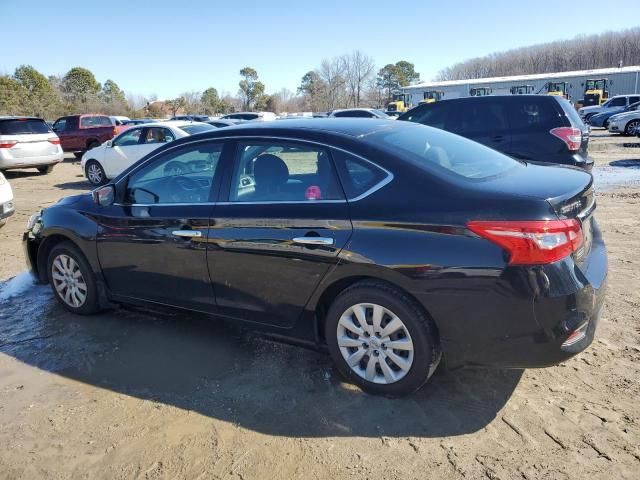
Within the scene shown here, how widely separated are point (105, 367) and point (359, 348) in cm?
194

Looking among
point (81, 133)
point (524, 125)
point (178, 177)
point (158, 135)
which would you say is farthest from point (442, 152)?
point (81, 133)

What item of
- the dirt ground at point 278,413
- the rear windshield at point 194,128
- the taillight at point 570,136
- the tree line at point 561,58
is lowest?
the dirt ground at point 278,413

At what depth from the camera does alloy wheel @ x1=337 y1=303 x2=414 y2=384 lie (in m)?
2.98

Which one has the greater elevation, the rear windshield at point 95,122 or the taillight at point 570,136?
the rear windshield at point 95,122

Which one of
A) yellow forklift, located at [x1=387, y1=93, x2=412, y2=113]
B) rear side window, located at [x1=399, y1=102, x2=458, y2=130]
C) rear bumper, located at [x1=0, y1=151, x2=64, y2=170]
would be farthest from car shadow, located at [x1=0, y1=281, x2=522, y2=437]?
yellow forklift, located at [x1=387, y1=93, x2=412, y2=113]

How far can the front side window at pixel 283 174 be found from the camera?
10.7 ft

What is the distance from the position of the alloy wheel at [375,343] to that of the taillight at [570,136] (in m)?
5.80

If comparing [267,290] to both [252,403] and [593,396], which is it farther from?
[593,396]

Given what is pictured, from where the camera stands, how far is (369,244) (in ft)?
9.66

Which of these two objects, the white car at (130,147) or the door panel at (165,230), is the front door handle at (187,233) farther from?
the white car at (130,147)

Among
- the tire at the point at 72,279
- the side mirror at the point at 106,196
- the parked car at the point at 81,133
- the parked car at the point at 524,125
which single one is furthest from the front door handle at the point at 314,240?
the parked car at the point at 81,133

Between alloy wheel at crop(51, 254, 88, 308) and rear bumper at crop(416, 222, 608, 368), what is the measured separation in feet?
10.5

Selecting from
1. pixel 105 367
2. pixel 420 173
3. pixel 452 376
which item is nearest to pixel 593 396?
pixel 452 376

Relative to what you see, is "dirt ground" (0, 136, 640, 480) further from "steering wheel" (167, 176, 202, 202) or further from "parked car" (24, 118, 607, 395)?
"steering wheel" (167, 176, 202, 202)
